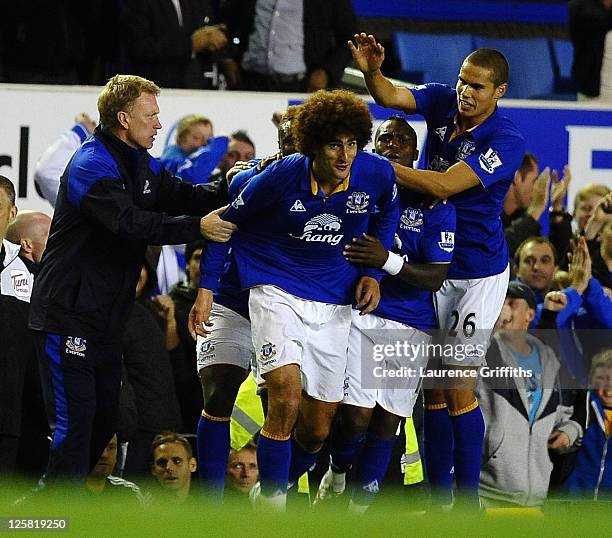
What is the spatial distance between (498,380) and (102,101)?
8.98 feet

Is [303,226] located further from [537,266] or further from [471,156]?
[537,266]

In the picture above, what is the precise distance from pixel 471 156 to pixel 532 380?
5.68ft

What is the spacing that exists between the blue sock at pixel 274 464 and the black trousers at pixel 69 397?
0.82 m

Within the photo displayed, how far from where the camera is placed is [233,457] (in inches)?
280

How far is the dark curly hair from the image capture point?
5.68 metres

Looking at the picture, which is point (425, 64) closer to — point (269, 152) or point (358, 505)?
point (269, 152)

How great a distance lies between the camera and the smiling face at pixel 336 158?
5.66 m

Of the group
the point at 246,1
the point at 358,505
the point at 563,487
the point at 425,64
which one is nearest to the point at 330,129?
the point at 358,505

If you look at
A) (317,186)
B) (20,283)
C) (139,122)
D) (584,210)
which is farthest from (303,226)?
(584,210)

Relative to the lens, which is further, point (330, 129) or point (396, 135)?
point (396, 135)

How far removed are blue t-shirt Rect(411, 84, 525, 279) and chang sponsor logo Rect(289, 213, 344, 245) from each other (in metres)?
0.77

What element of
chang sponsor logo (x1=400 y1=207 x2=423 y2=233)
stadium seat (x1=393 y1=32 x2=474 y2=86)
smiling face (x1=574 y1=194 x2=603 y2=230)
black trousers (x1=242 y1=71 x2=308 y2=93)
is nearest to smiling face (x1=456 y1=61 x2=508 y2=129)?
chang sponsor logo (x1=400 y1=207 x2=423 y2=233)

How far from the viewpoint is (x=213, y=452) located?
6.15 metres

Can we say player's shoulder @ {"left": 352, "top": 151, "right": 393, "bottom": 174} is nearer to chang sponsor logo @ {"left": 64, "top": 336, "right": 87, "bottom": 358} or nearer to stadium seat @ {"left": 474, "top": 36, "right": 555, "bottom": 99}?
chang sponsor logo @ {"left": 64, "top": 336, "right": 87, "bottom": 358}
